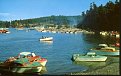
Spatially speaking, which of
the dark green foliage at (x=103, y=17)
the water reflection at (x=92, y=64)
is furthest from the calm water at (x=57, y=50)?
the dark green foliage at (x=103, y=17)

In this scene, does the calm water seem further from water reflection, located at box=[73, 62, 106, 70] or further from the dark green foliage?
the dark green foliage

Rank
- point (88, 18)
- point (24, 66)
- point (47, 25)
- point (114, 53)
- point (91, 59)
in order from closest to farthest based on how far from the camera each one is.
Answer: point (24, 66), point (91, 59), point (114, 53), point (88, 18), point (47, 25)

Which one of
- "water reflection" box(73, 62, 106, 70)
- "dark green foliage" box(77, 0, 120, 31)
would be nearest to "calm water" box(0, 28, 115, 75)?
"water reflection" box(73, 62, 106, 70)

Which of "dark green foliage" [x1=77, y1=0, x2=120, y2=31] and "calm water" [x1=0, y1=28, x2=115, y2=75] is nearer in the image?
"calm water" [x1=0, y1=28, x2=115, y2=75]

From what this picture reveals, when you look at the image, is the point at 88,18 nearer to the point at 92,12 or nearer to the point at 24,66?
the point at 92,12

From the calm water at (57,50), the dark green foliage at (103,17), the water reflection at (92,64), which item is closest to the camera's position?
the calm water at (57,50)

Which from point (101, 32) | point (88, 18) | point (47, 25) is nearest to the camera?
point (101, 32)

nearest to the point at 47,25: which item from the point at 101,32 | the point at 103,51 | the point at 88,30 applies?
the point at 88,30

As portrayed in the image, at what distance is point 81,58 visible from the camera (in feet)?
54.3

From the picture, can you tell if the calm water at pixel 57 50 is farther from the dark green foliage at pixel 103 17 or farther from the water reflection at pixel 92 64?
the dark green foliage at pixel 103 17

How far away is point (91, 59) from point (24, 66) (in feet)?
16.5

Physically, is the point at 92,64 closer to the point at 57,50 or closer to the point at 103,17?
the point at 57,50

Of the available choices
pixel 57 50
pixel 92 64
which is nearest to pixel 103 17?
pixel 57 50

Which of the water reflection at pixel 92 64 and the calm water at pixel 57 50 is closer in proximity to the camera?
the calm water at pixel 57 50
